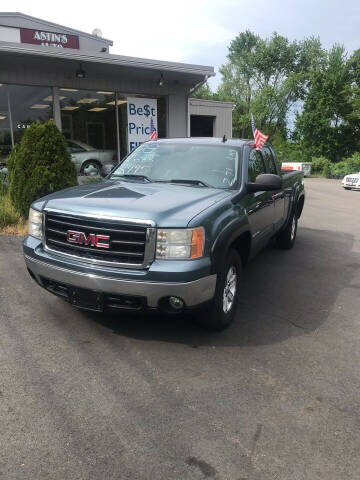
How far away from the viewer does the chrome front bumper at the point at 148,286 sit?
316 centimetres

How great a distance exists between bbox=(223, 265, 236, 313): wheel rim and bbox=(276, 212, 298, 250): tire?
309 cm

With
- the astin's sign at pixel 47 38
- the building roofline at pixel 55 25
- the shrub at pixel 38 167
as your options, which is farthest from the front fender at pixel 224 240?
the building roofline at pixel 55 25

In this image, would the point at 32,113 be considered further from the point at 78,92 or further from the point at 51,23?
the point at 51,23

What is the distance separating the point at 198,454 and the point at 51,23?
89.5ft

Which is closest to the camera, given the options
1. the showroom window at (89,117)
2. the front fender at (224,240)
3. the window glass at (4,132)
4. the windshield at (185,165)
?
the front fender at (224,240)

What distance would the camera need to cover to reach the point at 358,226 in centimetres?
962

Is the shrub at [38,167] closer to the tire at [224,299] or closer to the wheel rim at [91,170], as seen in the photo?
the tire at [224,299]

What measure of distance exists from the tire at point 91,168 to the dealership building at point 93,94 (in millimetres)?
647

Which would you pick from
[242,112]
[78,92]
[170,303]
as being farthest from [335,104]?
[170,303]

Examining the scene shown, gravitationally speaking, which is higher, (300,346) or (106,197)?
A: (106,197)

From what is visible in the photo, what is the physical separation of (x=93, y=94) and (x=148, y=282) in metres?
11.5

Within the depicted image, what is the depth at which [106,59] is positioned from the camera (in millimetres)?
11609

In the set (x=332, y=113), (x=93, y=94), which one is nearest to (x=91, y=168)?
(x=93, y=94)

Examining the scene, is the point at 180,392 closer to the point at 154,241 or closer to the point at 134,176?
the point at 154,241
